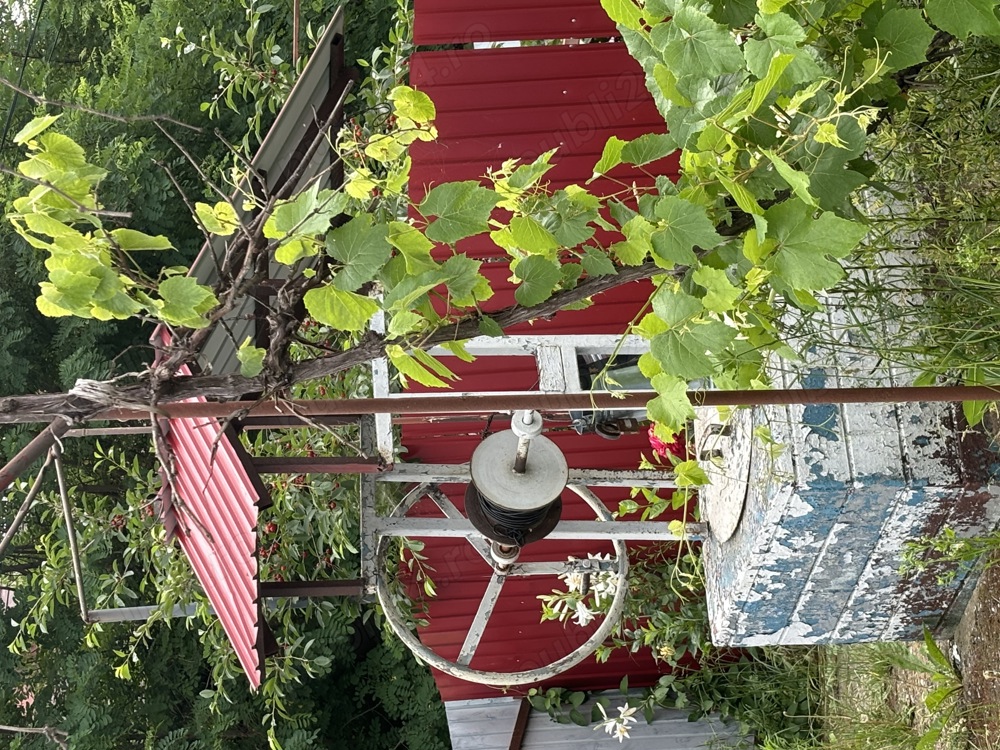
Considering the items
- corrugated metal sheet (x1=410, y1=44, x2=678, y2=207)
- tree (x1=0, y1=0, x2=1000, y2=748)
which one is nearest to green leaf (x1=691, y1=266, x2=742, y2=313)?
tree (x1=0, y1=0, x2=1000, y2=748)

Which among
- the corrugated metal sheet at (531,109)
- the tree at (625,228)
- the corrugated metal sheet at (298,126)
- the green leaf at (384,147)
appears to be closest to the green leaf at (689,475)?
the tree at (625,228)

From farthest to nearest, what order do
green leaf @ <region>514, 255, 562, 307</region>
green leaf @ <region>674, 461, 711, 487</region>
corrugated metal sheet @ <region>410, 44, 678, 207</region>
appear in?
corrugated metal sheet @ <region>410, 44, 678, 207</region>
green leaf @ <region>674, 461, 711, 487</region>
green leaf @ <region>514, 255, 562, 307</region>

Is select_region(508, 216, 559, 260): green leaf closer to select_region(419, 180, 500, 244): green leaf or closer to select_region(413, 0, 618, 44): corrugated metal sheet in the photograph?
select_region(419, 180, 500, 244): green leaf

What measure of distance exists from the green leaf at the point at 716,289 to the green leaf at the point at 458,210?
12.9 inches

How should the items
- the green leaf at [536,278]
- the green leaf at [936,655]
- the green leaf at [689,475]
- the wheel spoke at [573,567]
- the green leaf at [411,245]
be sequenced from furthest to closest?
the wheel spoke at [573,567] → the green leaf at [936,655] → the green leaf at [689,475] → the green leaf at [536,278] → the green leaf at [411,245]

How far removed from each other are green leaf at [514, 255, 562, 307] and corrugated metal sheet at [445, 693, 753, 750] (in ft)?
11.6

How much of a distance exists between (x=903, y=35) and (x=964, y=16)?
0.37ft

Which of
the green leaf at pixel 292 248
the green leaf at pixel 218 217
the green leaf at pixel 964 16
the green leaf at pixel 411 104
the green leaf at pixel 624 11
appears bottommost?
the green leaf at pixel 292 248

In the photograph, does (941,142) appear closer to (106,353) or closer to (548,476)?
(548,476)

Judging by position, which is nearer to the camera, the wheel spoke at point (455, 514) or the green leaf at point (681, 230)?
the green leaf at point (681, 230)

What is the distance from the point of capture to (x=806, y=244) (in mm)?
1202

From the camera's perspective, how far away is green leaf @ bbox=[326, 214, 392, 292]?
1218mm

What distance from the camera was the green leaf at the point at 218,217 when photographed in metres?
1.31

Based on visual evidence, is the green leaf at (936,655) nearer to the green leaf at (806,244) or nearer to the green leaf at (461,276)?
the green leaf at (806,244)
